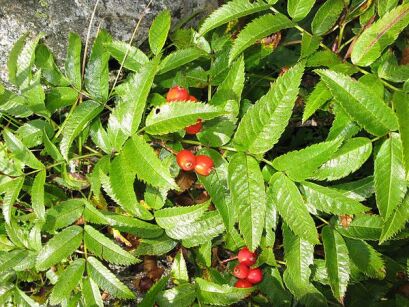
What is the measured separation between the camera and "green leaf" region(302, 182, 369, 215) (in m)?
1.95

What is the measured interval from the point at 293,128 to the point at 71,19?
153 centimetres

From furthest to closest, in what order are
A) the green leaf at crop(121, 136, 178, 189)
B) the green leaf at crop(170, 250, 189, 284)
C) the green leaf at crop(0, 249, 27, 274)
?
the green leaf at crop(170, 250, 189, 284) → the green leaf at crop(0, 249, 27, 274) → the green leaf at crop(121, 136, 178, 189)

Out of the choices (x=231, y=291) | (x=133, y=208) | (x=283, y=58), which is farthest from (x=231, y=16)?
(x=231, y=291)

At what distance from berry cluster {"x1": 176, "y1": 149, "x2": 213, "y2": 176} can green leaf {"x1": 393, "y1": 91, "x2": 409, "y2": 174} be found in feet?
2.62

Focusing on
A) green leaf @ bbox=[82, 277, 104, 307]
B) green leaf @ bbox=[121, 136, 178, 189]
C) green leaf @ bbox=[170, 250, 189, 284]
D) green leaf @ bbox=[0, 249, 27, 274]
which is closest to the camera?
green leaf @ bbox=[121, 136, 178, 189]

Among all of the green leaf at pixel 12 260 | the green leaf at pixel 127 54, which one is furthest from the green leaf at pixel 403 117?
the green leaf at pixel 12 260

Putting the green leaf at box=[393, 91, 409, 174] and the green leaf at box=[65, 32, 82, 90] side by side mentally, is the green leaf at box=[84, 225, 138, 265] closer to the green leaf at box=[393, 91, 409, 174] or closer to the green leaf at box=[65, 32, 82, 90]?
the green leaf at box=[65, 32, 82, 90]

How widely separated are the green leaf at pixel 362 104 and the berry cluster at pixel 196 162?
618 millimetres

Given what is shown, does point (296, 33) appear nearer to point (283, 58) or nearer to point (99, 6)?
point (283, 58)

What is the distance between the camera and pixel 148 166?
181cm

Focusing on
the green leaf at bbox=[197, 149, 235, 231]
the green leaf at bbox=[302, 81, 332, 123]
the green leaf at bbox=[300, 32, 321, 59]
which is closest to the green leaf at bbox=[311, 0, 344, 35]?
the green leaf at bbox=[300, 32, 321, 59]

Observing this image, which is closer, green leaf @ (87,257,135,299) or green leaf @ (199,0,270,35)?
green leaf @ (199,0,270,35)

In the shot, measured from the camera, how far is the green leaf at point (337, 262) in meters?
2.14

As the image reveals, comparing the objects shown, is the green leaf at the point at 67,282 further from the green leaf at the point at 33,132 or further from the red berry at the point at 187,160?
the red berry at the point at 187,160
